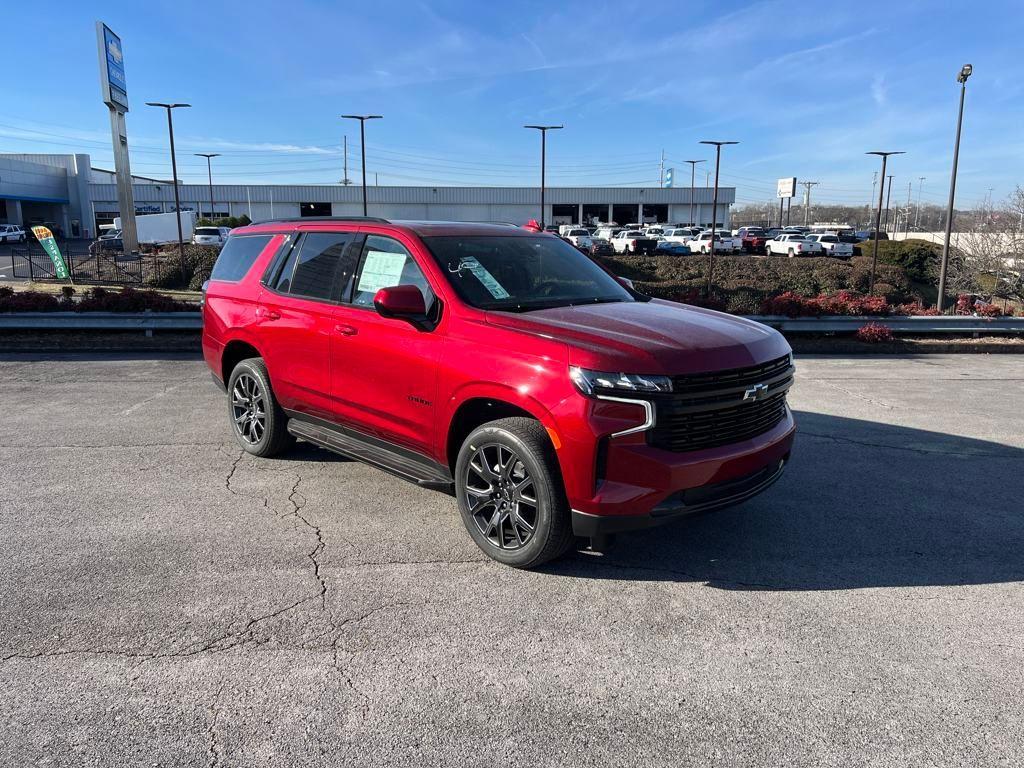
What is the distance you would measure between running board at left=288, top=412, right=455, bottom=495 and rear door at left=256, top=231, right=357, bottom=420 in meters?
0.10

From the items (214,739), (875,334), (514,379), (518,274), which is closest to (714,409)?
(514,379)

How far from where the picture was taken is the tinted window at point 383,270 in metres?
4.81

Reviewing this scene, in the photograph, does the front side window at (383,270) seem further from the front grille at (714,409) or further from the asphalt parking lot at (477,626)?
the front grille at (714,409)

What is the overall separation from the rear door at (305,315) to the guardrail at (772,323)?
674 centimetres

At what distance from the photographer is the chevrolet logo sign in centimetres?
409

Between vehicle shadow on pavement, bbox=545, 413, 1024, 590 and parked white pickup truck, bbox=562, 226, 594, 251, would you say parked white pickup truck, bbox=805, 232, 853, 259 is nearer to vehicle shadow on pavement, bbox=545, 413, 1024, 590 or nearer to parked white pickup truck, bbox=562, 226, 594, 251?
parked white pickup truck, bbox=562, 226, 594, 251

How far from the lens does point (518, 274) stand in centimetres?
497

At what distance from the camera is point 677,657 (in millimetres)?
3355

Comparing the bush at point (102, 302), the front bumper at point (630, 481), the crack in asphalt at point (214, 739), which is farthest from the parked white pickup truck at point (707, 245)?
the crack in asphalt at point (214, 739)

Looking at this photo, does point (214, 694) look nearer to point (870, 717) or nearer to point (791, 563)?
point (870, 717)

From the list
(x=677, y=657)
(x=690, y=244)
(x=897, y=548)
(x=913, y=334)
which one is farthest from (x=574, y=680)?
(x=690, y=244)

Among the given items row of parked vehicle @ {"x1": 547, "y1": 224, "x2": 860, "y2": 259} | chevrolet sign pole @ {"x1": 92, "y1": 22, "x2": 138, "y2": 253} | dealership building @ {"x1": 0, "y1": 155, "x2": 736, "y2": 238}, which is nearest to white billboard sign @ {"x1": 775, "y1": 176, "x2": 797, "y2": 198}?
dealership building @ {"x1": 0, "y1": 155, "x2": 736, "y2": 238}

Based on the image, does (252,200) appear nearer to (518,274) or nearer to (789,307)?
(789,307)

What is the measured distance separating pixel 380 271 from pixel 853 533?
138 inches
